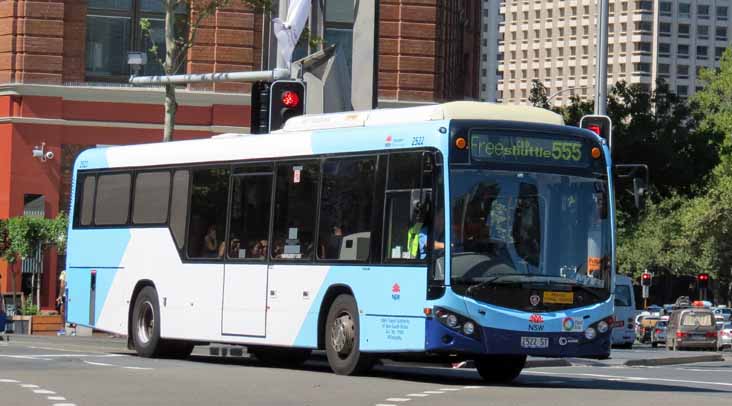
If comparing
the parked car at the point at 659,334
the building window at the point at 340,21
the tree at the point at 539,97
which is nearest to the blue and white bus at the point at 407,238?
the building window at the point at 340,21

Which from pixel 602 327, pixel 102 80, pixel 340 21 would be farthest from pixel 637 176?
pixel 340 21

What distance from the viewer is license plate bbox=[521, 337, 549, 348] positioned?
68.1 feet

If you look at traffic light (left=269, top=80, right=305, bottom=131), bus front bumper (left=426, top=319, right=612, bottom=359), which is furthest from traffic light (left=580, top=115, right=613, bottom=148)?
bus front bumper (left=426, top=319, right=612, bottom=359)

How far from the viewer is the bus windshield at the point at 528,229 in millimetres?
20641

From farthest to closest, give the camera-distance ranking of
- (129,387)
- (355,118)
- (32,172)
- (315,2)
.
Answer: (32,172)
(315,2)
(355,118)
(129,387)

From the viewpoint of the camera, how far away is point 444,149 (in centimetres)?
2081

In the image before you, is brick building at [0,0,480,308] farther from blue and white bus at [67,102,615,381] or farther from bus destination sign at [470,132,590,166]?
bus destination sign at [470,132,590,166]

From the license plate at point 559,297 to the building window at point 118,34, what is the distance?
28584mm

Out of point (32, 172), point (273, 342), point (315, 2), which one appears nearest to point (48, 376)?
point (273, 342)

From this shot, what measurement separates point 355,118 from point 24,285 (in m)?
27.3

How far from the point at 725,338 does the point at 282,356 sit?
1456 inches

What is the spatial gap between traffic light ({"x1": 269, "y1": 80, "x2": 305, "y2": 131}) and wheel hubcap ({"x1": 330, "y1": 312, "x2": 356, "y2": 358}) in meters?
6.65

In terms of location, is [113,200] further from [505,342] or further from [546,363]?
[505,342]

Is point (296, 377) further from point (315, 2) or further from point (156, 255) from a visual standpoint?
point (315, 2)
